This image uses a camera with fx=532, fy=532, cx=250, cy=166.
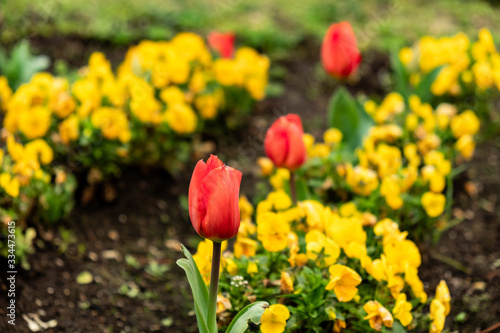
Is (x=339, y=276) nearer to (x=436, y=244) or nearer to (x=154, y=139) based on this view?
(x=436, y=244)

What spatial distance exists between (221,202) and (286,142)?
0.64 metres

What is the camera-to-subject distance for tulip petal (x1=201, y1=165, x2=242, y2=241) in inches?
49.1

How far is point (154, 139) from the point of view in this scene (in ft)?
8.77

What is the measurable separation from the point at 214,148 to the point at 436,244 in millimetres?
1394

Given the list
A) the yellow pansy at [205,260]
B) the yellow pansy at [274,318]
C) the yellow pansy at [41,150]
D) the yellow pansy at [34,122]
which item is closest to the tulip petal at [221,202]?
the yellow pansy at [274,318]

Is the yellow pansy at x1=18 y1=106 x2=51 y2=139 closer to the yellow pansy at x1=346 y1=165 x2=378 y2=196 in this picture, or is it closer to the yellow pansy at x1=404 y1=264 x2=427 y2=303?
the yellow pansy at x1=346 y1=165 x2=378 y2=196

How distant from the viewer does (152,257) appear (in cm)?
240

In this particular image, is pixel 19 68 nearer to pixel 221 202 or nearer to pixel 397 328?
pixel 221 202

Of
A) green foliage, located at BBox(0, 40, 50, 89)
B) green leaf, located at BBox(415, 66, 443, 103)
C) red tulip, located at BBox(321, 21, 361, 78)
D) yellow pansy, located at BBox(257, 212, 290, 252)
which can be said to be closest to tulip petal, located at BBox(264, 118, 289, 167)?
yellow pansy, located at BBox(257, 212, 290, 252)

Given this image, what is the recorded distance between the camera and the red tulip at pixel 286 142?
182 centimetres

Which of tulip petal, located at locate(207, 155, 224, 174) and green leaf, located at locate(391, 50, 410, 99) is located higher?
tulip petal, located at locate(207, 155, 224, 174)

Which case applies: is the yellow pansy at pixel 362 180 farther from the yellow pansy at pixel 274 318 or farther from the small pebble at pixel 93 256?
the small pebble at pixel 93 256

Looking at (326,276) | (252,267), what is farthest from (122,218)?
(326,276)

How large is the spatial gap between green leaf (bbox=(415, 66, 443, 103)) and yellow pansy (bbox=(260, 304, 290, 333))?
193 cm
